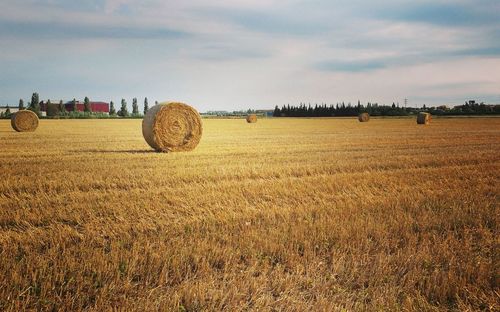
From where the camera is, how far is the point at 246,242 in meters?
5.14

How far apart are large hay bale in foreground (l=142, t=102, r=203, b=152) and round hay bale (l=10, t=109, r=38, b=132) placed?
1885cm

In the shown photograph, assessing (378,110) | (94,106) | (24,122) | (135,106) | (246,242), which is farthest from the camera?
(94,106)

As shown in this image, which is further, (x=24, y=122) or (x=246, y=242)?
(x=24, y=122)

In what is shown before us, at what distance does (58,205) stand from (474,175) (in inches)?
388

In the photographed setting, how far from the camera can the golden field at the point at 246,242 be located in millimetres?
3816

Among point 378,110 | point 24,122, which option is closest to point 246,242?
point 24,122

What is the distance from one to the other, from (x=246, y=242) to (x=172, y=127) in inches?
503

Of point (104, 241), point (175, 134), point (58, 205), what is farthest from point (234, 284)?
point (175, 134)

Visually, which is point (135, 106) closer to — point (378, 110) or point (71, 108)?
point (71, 108)

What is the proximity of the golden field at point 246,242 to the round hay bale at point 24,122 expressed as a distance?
24224 millimetres

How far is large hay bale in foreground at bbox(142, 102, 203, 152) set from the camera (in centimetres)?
1688

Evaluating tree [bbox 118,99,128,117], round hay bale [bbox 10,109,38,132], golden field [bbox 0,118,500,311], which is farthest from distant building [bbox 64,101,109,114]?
golden field [bbox 0,118,500,311]

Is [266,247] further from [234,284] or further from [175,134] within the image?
[175,134]

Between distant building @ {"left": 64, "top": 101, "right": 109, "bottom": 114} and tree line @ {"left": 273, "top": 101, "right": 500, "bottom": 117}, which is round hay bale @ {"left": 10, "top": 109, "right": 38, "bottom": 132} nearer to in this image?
tree line @ {"left": 273, "top": 101, "right": 500, "bottom": 117}
